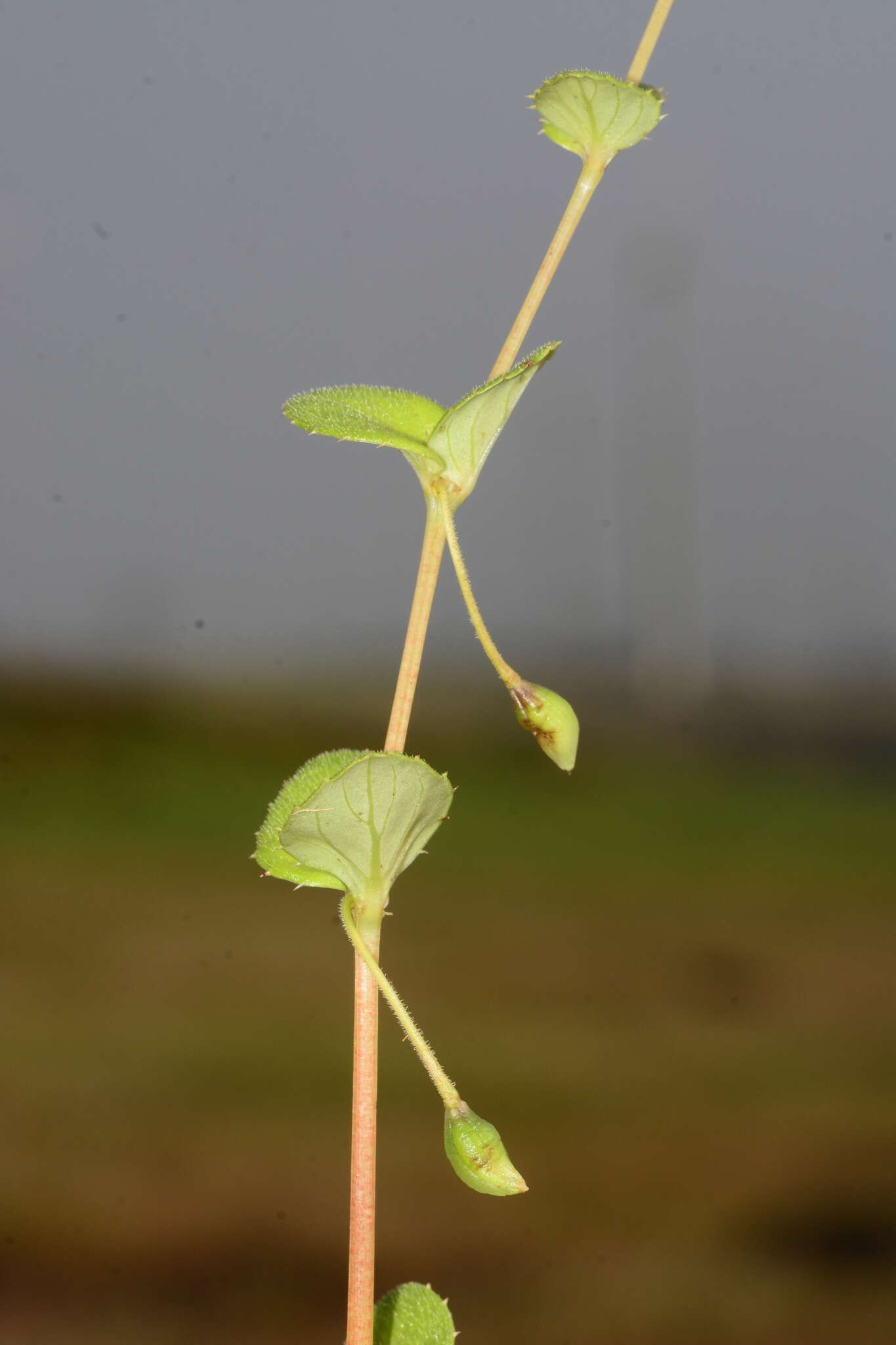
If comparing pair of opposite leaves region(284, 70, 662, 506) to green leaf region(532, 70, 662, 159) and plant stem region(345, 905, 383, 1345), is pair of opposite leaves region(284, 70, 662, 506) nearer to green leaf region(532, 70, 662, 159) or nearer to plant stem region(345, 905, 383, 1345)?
green leaf region(532, 70, 662, 159)

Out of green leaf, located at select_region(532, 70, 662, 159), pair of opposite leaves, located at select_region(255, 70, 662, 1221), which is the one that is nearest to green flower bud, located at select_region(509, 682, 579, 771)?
pair of opposite leaves, located at select_region(255, 70, 662, 1221)

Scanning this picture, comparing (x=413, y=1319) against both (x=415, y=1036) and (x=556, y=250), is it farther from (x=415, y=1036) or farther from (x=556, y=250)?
(x=556, y=250)

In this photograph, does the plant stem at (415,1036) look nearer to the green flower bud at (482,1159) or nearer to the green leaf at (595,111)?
the green flower bud at (482,1159)

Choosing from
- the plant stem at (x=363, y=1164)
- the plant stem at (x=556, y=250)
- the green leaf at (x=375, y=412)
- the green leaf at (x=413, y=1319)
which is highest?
the plant stem at (x=556, y=250)

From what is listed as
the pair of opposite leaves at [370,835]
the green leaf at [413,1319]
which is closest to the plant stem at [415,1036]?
the pair of opposite leaves at [370,835]

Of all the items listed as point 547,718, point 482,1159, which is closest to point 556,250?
point 547,718

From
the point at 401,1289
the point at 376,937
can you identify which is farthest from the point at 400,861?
the point at 401,1289
